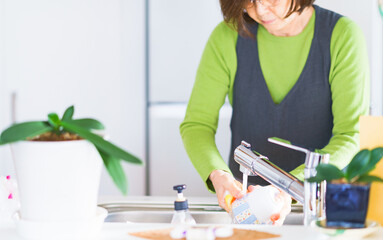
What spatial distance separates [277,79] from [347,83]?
25 centimetres

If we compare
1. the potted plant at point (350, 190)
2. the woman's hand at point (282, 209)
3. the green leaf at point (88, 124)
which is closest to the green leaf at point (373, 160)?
the potted plant at point (350, 190)

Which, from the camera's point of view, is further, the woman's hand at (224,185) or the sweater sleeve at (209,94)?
the sweater sleeve at (209,94)

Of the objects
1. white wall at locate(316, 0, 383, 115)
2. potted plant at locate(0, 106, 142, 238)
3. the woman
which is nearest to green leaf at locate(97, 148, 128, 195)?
potted plant at locate(0, 106, 142, 238)

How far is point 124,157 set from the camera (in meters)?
0.82

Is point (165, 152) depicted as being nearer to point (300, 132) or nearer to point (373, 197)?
point (300, 132)

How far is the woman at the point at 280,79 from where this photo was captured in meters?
1.66

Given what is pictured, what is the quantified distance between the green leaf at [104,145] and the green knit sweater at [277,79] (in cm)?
73

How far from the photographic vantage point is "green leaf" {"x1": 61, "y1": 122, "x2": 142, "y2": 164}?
81cm

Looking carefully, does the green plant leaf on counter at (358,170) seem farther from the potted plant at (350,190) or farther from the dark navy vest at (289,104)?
the dark navy vest at (289,104)

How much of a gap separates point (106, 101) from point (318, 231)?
2254 mm

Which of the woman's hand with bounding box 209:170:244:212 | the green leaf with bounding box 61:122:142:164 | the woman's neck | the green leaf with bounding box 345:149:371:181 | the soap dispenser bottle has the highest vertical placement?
the woman's neck

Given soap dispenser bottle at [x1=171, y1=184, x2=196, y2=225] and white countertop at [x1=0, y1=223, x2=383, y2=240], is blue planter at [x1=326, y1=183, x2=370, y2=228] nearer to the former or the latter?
white countertop at [x1=0, y1=223, x2=383, y2=240]

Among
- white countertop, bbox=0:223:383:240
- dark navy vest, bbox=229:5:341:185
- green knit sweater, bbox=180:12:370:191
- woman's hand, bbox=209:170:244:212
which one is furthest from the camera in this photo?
dark navy vest, bbox=229:5:341:185

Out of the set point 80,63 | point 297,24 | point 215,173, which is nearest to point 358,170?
point 215,173
